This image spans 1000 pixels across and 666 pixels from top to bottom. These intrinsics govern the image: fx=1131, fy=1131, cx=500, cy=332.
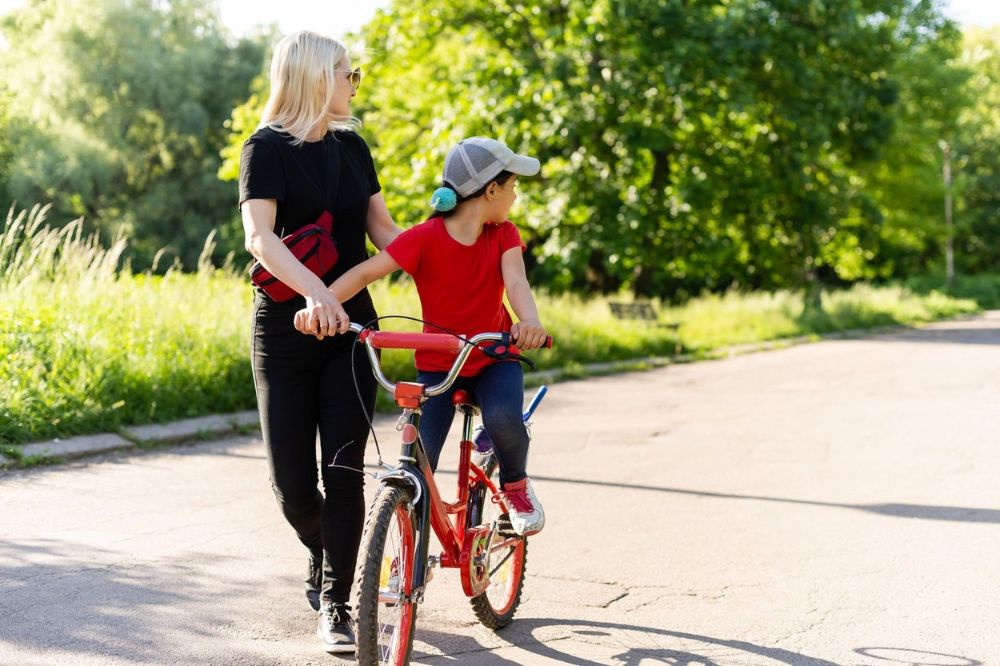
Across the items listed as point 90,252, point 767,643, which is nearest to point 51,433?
point 90,252

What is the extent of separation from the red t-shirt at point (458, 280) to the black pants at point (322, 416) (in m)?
0.28

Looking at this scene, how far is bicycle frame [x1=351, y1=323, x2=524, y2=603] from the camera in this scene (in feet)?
10.7

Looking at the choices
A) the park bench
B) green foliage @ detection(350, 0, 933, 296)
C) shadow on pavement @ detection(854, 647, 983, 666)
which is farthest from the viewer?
green foliage @ detection(350, 0, 933, 296)

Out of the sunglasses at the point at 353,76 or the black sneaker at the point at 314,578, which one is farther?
the black sneaker at the point at 314,578

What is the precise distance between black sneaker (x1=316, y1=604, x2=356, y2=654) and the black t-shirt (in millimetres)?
997

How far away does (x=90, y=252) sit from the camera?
995cm

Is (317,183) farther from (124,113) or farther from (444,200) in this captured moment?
(124,113)

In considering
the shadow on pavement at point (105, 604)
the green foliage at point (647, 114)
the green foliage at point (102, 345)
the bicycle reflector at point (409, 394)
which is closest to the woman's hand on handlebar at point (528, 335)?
the bicycle reflector at point (409, 394)

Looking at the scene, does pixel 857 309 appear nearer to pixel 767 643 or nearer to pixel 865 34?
pixel 865 34

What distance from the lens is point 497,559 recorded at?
13.9 feet

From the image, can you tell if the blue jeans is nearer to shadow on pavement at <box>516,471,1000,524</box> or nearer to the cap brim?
the cap brim

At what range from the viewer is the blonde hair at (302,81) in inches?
143

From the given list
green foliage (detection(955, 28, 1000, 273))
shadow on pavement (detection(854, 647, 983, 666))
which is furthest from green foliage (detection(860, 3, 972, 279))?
shadow on pavement (detection(854, 647, 983, 666))

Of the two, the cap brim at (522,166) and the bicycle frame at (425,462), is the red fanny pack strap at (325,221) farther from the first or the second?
the cap brim at (522,166)
